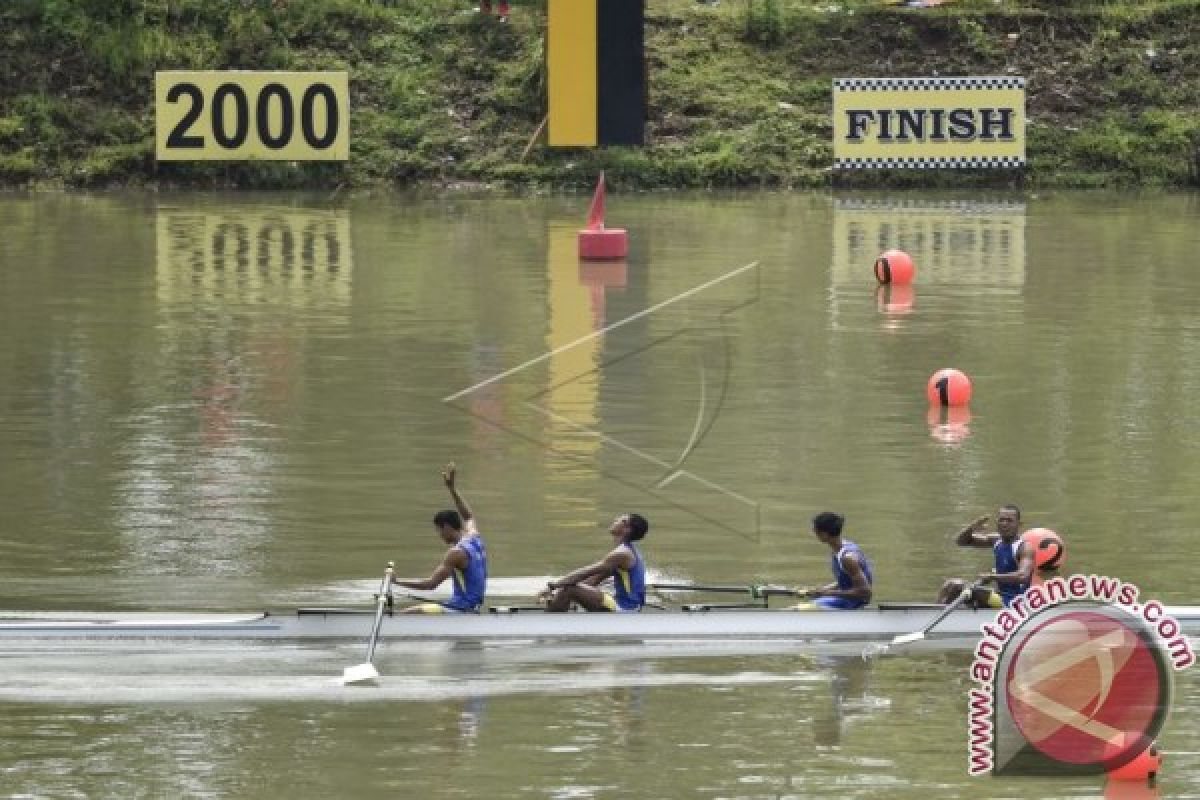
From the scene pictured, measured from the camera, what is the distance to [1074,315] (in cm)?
3950

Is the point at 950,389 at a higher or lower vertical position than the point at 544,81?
lower

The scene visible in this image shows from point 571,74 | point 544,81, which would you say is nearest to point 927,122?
point 571,74

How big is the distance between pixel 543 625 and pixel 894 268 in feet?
68.2

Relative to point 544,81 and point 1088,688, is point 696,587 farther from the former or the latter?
point 544,81

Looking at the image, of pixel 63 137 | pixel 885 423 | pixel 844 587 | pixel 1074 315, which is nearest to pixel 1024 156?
pixel 1074 315

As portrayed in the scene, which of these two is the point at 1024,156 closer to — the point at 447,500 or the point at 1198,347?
the point at 1198,347

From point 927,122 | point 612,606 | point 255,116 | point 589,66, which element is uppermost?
point 589,66

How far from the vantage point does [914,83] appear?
2122 inches

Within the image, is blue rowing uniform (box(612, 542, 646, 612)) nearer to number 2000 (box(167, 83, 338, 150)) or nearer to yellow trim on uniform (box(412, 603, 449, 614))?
yellow trim on uniform (box(412, 603, 449, 614))

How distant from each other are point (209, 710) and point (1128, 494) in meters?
11.6

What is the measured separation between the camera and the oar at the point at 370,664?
69.0 feet

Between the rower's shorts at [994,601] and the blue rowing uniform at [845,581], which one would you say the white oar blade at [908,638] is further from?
the rower's shorts at [994,601]

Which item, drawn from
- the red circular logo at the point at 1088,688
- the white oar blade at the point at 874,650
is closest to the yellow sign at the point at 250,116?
the white oar blade at the point at 874,650

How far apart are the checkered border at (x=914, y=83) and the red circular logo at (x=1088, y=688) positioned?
33115 mm
